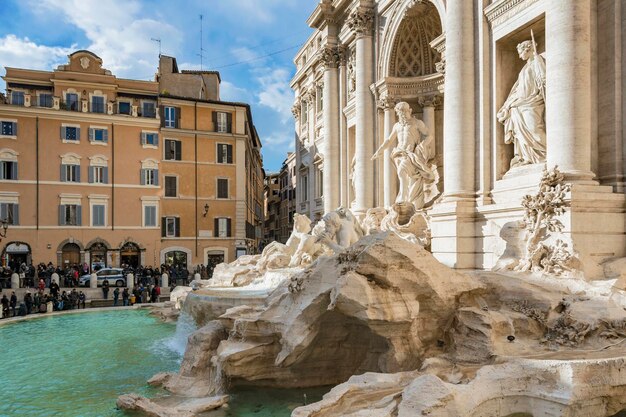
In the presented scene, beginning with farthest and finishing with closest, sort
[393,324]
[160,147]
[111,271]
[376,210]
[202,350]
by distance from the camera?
[160,147] < [111,271] < [376,210] < [202,350] < [393,324]

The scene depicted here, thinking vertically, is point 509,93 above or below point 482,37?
below

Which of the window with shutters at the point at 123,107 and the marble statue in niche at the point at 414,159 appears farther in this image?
the window with shutters at the point at 123,107

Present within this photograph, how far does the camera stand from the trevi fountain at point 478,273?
588cm

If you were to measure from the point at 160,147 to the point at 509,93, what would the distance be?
25.6 metres

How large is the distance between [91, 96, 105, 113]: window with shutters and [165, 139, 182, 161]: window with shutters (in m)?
4.46

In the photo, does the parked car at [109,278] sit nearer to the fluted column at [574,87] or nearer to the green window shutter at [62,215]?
the green window shutter at [62,215]

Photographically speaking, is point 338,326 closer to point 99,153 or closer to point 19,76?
point 99,153

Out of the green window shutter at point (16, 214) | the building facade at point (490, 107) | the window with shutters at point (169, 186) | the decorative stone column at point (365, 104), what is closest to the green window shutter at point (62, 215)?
the green window shutter at point (16, 214)

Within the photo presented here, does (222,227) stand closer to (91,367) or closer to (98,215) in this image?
(98,215)

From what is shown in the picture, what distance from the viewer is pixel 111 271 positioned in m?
25.5

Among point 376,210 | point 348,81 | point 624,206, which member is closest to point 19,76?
point 348,81

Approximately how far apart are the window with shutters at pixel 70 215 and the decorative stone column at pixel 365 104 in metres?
19.9

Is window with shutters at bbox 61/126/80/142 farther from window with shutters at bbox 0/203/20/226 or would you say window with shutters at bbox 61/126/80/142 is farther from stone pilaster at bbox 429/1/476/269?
stone pilaster at bbox 429/1/476/269

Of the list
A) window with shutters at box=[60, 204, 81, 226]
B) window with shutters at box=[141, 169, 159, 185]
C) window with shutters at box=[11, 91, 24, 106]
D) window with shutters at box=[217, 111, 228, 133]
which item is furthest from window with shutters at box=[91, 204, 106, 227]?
window with shutters at box=[217, 111, 228, 133]
